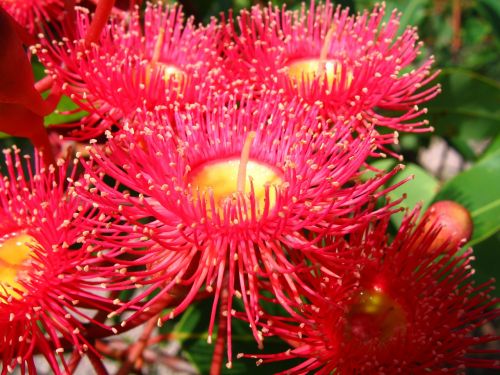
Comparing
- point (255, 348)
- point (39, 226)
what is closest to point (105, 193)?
point (39, 226)

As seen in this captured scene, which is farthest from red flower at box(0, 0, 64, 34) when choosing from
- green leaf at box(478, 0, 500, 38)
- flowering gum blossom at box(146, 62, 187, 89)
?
green leaf at box(478, 0, 500, 38)

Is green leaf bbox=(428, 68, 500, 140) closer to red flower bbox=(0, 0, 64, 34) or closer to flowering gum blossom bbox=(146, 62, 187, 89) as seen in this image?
flowering gum blossom bbox=(146, 62, 187, 89)

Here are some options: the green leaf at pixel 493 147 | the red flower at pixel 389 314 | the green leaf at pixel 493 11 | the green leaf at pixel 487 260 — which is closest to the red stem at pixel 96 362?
the red flower at pixel 389 314

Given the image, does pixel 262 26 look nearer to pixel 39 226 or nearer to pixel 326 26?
pixel 326 26

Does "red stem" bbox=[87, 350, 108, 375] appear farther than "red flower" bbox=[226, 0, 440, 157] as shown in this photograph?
No

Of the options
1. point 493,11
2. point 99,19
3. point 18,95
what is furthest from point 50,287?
point 493,11

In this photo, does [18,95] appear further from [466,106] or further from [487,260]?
[466,106]
